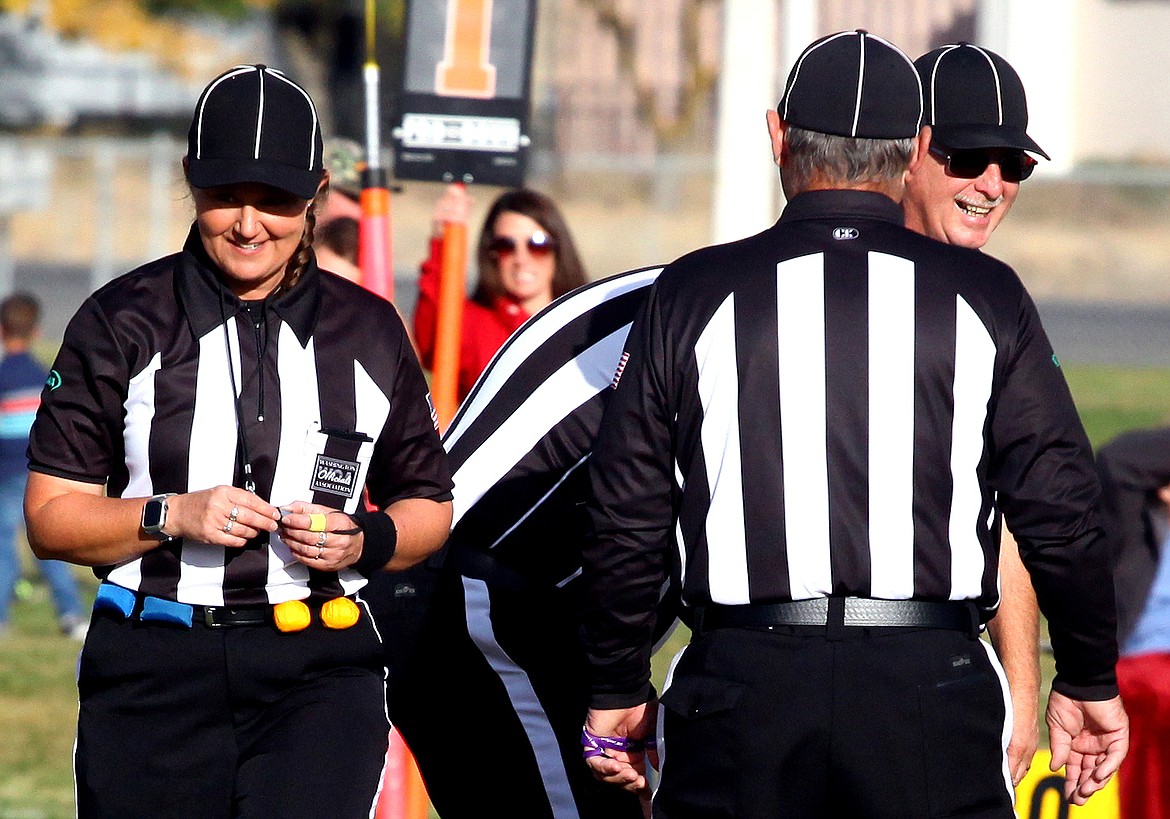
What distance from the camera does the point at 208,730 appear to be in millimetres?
3316

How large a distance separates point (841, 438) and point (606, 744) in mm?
800

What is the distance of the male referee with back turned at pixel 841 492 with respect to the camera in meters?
2.99

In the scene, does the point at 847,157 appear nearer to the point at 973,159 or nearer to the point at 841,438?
the point at 841,438

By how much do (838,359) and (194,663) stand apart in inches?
53.3

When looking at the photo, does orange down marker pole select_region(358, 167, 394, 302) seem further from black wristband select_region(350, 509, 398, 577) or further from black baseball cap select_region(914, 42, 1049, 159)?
black baseball cap select_region(914, 42, 1049, 159)

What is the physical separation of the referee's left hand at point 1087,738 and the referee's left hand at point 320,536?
1.38 meters

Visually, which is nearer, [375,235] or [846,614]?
[846,614]

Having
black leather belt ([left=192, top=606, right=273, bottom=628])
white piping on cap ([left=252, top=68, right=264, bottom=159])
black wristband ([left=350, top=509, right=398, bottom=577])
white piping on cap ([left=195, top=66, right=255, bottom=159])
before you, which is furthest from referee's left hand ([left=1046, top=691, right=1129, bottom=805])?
white piping on cap ([left=195, top=66, right=255, bottom=159])

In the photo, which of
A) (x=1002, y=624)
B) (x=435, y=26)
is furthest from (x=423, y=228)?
(x=1002, y=624)

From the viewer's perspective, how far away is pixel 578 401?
3.70m

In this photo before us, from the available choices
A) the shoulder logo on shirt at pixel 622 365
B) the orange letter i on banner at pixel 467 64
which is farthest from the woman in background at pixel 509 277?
the shoulder logo on shirt at pixel 622 365

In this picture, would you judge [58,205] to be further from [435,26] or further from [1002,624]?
[1002,624]

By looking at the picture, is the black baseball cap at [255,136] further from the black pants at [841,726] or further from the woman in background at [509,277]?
the woman in background at [509,277]

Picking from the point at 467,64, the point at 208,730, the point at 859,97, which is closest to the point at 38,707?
the point at 467,64
